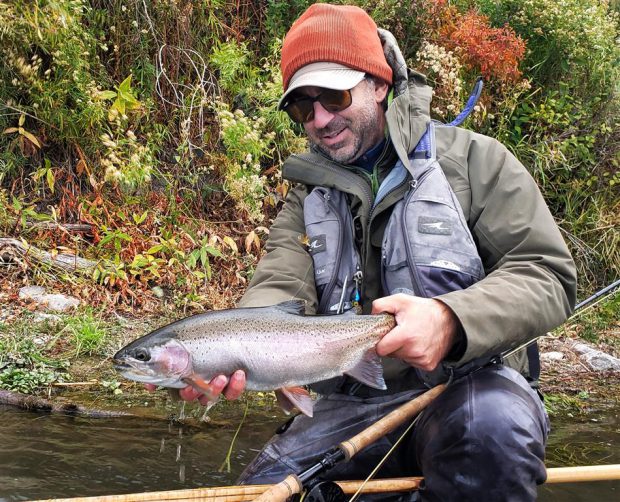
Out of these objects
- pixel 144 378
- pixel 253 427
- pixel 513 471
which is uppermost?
pixel 144 378

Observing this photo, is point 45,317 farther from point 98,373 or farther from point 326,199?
point 326,199

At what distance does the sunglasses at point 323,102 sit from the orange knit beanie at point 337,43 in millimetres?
163

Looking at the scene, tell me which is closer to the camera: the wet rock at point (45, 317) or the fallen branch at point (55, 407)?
the fallen branch at point (55, 407)

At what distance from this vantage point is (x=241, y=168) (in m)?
6.96

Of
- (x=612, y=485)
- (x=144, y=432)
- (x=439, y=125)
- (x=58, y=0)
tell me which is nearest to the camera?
(x=439, y=125)

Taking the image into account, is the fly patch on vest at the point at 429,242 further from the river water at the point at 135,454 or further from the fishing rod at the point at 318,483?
the river water at the point at 135,454

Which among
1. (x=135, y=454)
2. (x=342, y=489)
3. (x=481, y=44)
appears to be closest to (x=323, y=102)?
(x=342, y=489)

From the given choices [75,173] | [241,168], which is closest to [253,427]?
[241,168]

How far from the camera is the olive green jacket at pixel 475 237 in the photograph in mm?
2768

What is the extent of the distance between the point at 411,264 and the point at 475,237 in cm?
34

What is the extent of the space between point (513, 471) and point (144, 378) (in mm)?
1414

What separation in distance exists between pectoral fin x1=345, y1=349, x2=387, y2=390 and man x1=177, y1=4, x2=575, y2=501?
0.16 metres

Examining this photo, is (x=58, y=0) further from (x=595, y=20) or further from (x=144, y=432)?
(x=595, y=20)

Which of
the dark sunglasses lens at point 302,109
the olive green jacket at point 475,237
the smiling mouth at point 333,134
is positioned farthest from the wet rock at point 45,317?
the smiling mouth at point 333,134
